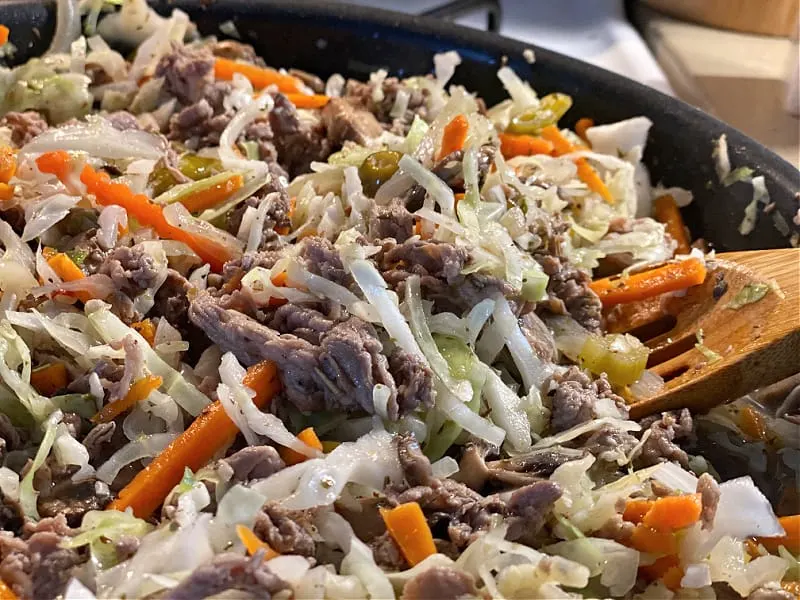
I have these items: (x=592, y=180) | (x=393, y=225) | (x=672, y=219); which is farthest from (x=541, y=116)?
(x=393, y=225)

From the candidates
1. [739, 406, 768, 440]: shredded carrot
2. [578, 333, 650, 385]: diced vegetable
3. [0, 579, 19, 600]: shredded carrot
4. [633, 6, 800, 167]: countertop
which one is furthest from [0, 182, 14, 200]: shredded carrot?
[633, 6, 800, 167]: countertop

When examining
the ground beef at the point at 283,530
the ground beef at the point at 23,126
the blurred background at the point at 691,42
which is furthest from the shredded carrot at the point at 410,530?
the blurred background at the point at 691,42

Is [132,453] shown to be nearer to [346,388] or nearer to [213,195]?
[346,388]

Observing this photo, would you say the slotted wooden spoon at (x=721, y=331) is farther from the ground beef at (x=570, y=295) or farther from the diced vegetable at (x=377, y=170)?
the diced vegetable at (x=377, y=170)

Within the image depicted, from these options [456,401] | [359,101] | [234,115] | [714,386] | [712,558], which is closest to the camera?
[712,558]

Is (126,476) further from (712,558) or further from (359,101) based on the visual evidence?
(359,101)

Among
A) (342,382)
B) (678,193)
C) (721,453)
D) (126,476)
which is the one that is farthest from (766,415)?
(126,476)

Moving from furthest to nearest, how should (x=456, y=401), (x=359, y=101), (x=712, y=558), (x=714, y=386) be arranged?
1. (x=359, y=101)
2. (x=714, y=386)
3. (x=456, y=401)
4. (x=712, y=558)
